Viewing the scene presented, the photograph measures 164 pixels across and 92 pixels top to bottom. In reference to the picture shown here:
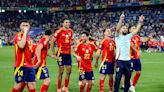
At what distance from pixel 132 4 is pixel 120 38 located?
48263 millimetres

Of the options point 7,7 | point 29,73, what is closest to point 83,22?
point 7,7

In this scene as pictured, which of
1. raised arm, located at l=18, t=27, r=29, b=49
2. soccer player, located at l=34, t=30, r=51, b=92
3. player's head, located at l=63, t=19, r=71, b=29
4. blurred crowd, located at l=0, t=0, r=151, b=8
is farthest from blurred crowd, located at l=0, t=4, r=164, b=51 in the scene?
raised arm, located at l=18, t=27, r=29, b=49

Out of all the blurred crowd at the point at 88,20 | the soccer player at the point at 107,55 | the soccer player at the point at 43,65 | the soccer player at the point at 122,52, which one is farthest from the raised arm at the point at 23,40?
the blurred crowd at the point at 88,20

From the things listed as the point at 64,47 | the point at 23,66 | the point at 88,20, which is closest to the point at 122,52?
the point at 64,47

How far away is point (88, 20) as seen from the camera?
65188 mm

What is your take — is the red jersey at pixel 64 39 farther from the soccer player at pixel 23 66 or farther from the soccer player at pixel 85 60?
the soccer player at pixel 23 66

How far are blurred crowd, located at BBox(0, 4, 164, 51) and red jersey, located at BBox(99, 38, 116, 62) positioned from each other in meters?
38.3

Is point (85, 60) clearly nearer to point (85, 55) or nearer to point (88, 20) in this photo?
point (85, 55)

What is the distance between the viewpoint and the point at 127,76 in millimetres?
12273

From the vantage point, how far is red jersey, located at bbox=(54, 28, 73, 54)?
1385 centimetres

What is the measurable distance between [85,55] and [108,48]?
1.08 metres

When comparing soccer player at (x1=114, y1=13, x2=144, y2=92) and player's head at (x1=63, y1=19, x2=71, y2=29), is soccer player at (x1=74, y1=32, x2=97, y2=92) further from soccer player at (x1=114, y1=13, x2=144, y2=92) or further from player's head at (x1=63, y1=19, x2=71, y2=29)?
player's head at (x1=63, y1=19, x2=71, y2=29)

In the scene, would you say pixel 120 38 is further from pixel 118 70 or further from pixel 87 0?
pixel 87 0

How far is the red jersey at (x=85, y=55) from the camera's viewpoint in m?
12.3
